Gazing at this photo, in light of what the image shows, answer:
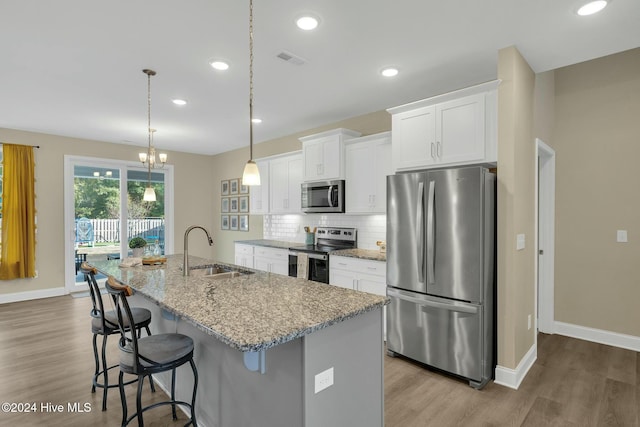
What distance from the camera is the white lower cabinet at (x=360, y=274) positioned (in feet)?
11.5

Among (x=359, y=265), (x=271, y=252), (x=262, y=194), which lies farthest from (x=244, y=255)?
(x=359, y=265)

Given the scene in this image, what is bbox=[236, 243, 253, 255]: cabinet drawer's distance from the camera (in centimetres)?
546

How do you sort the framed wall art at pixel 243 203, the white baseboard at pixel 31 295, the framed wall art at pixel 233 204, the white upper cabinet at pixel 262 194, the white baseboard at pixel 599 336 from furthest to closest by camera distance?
the framed wall art at pixel 233 204, the framed wall art at pixel 243 203, the white upper cabinet at pixel 262 194, the white baseboard at pixel 31 295, the white baseboard at pixel 599 336

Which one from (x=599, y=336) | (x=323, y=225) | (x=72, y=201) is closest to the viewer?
(x=599, y=336)

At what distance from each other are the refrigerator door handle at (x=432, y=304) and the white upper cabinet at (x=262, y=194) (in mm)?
3102

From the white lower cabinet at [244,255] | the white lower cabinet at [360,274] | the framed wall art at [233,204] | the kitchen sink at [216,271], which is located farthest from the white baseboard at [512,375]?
the framed wall art at [233,204]

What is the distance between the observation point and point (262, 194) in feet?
19.0

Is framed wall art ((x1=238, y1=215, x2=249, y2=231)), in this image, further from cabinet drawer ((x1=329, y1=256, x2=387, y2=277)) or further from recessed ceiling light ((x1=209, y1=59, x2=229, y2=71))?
recessed ceiling light ((x1=209, y1=59, x2=229, y2=71))

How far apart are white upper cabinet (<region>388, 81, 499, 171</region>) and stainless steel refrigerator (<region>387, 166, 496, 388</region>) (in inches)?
10.1

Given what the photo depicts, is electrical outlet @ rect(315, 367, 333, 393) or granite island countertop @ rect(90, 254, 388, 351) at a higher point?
granite island countertop @ rect(90, 254, 388, 351)

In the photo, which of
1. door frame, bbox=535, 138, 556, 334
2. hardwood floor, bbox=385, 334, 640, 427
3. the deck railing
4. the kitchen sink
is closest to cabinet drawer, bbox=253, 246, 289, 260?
the kitchen sink

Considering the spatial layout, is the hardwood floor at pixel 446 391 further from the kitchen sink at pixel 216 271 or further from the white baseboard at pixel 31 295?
the white baseboard at pixel 31 295

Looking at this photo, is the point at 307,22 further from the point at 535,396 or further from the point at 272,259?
the point at 272,259

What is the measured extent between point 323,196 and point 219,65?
2127 mm
